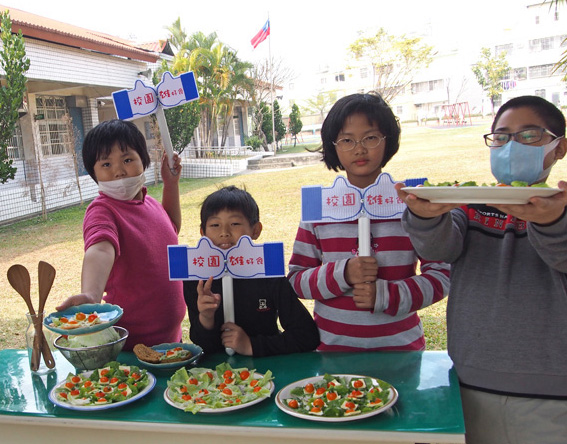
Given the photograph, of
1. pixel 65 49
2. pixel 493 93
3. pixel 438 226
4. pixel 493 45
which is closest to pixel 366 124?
pixel 438 226

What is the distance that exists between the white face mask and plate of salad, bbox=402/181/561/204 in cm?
112

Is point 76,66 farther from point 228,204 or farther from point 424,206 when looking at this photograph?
point 424,206

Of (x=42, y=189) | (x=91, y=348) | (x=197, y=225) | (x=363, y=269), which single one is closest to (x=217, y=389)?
(x=91, y=348)

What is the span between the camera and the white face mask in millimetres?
1935

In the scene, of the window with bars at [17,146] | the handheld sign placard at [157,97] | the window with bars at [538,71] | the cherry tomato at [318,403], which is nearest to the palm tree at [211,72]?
the window with bars at [17,146]

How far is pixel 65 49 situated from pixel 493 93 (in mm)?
31492

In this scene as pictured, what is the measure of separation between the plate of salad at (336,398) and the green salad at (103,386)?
443 mm

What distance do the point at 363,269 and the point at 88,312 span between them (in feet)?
2.92

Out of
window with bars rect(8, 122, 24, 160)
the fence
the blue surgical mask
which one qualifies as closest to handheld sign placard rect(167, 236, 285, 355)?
the blue surgical mask

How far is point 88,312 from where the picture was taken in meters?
1.65

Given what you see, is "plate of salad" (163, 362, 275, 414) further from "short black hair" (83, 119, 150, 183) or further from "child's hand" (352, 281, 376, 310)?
"short black hair" (83, 119, 150, 183)

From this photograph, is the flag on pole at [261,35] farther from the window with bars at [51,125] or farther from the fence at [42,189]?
the window with bars at [51,125]

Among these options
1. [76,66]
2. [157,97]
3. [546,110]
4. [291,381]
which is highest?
[76,66]

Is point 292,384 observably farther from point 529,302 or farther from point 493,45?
point 493,45
